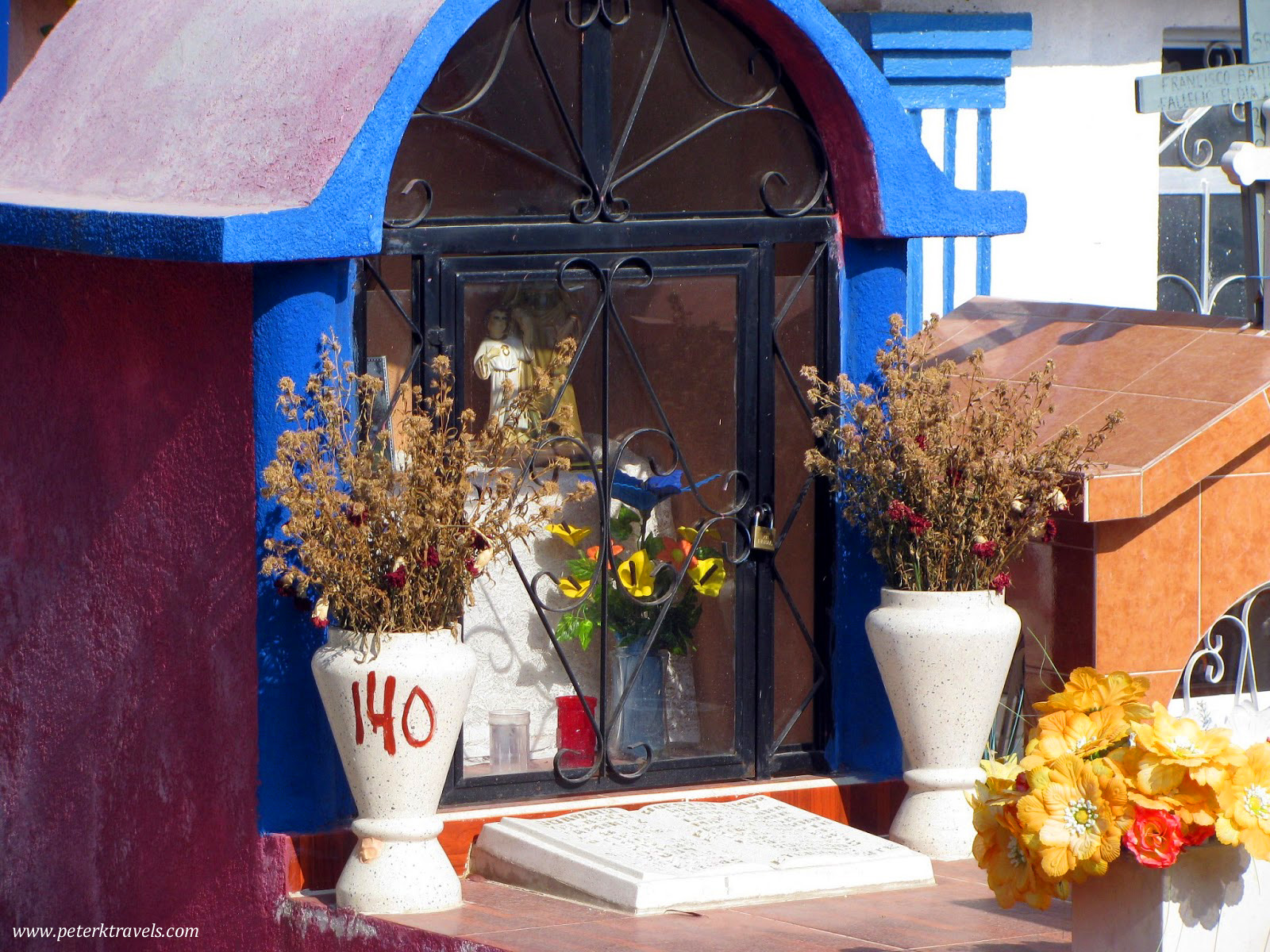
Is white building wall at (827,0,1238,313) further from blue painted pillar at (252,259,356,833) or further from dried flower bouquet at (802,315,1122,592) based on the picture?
blue painted pillar at (252,259,356,833)

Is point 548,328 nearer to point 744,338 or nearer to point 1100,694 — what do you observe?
point 744,338

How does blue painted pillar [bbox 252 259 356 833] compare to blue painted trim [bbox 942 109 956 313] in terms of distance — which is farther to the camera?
blue painted trim [bbox 942 109 956 313]

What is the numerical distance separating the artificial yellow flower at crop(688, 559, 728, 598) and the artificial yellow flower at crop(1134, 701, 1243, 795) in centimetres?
206

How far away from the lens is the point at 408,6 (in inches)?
219

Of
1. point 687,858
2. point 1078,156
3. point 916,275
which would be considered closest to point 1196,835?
point 687,858

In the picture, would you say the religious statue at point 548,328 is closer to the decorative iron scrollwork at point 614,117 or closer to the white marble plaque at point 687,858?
the decorative iron scrollwork at point 614,117

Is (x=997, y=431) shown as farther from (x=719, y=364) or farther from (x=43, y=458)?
(x=43, y=458)

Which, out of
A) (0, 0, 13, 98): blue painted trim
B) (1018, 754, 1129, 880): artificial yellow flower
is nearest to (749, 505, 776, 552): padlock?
(1018, 754, 1129, 880): artificial yellow flower

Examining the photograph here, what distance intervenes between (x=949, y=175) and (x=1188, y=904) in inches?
166

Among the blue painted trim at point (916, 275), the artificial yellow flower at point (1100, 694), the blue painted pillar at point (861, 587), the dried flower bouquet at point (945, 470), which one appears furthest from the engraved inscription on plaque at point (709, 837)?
the blue painted trim at point (916, 275)

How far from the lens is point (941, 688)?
19.4 feet

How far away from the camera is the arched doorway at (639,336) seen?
229 inches

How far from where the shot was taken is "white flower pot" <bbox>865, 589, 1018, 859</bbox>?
587 cm

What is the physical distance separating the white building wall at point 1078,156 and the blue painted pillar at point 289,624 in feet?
10.6
